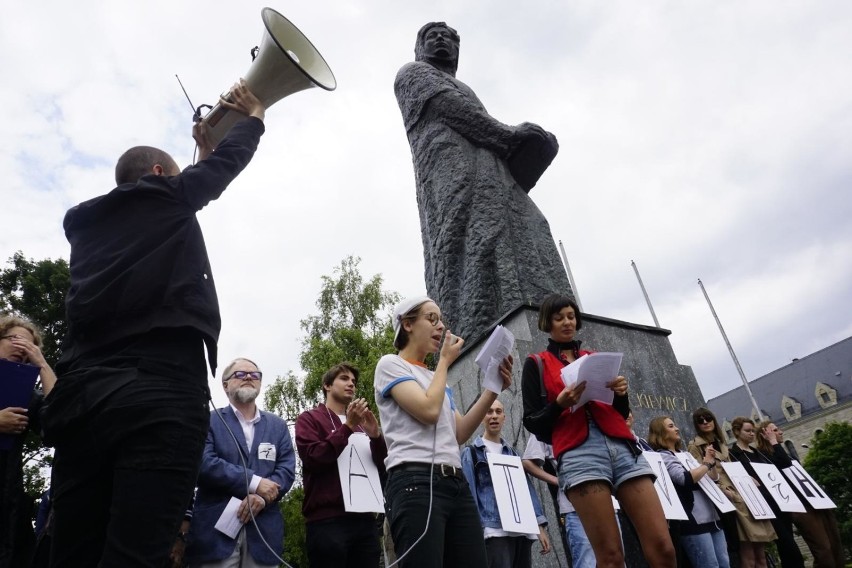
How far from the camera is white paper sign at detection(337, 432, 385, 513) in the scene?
388 cm

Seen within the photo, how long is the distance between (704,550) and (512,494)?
6.34 ft

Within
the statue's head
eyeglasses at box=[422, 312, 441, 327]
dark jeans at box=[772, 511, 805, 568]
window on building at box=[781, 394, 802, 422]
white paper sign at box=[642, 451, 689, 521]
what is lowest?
dark jeans at box=[772, 511, 805, 568]

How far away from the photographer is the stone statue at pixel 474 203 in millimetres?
6852

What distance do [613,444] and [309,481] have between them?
6.64ft

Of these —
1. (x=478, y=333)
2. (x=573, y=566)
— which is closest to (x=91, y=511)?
(x=573, y=566)

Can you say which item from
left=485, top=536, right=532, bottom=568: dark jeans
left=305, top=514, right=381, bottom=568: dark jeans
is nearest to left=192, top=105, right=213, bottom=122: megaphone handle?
left=305, top=514, right=381, bottom=568: dark jeans

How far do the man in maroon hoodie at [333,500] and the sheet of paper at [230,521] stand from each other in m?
0.42

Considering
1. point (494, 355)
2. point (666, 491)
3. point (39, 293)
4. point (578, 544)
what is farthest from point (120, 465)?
point (39, 293)

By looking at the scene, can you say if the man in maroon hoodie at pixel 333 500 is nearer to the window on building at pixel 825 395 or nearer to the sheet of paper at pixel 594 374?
the sheet of paper at pixel 594 374

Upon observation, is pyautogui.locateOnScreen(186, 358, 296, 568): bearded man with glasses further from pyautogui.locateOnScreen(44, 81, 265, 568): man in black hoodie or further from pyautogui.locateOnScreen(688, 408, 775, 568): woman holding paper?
A: pyautogui.locateOnScreen(688, 408, 775, 568): woman holding paper

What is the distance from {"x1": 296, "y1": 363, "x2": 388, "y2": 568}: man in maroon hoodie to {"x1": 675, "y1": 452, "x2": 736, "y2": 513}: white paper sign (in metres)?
2.65

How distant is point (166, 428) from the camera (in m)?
1.78

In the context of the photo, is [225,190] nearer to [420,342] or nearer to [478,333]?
[420,342]

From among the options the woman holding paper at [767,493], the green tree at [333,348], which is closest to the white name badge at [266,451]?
the woman holding paper at [767,493]
